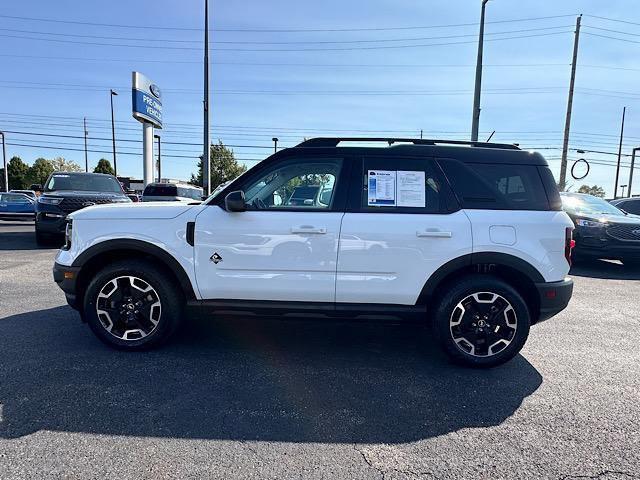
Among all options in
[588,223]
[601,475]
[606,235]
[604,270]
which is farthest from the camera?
[604,270]

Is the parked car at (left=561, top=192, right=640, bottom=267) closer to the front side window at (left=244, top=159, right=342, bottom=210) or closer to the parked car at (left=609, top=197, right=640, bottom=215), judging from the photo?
the parked car at (left=609, top=197, right=640, bottom=215)

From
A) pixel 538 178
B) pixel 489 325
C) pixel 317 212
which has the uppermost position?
pixel 538 178

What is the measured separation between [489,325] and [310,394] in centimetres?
172

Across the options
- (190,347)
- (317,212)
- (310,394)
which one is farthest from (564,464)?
(190,347)

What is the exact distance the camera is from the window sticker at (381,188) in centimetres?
373

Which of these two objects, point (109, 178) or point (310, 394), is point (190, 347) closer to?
point (310, 394)

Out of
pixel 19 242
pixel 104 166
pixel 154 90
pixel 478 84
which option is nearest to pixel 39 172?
pixel 104 166

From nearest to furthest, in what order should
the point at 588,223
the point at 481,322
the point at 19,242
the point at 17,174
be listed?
the point at 481,322
the point at 588,223
the point at 19,242
the point at 17,174

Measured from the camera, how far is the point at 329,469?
236cm

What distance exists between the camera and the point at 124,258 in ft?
12.9

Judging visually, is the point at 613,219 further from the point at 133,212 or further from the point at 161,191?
the point at 161,191

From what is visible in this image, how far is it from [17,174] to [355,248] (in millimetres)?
82694

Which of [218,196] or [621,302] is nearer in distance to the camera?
[218,196]

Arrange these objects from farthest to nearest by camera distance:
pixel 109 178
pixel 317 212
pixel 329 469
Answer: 1. pixel 109 178
2. pixel 317 212
3. pixel 329 469
